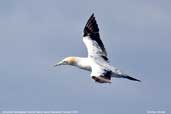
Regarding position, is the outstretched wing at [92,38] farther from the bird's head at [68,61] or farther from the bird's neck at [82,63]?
the bird's neck at [82,63]

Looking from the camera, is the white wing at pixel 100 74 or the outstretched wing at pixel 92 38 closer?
the white wing at pixel 100 74

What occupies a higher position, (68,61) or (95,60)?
(95,60)

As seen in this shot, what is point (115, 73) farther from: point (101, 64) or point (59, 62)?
point (59, 62)

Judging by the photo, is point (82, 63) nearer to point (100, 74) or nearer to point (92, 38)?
point (92, 38)

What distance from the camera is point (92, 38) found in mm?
98250

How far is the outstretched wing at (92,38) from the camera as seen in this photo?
316 ft

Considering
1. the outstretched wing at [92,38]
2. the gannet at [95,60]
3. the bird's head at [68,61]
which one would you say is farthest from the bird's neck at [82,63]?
the outstretched wing at [92,38]

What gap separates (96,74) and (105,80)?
281 cm

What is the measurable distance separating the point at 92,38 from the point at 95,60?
14.9 ft

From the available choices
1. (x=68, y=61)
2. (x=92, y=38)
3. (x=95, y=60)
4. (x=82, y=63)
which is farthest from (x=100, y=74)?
(x=92, y=38)

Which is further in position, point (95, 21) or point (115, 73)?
point (95, 21)

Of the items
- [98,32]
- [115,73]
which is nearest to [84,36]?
[98,32]

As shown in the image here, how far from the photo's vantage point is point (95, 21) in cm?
9831

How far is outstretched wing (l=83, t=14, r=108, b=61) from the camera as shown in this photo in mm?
96438
